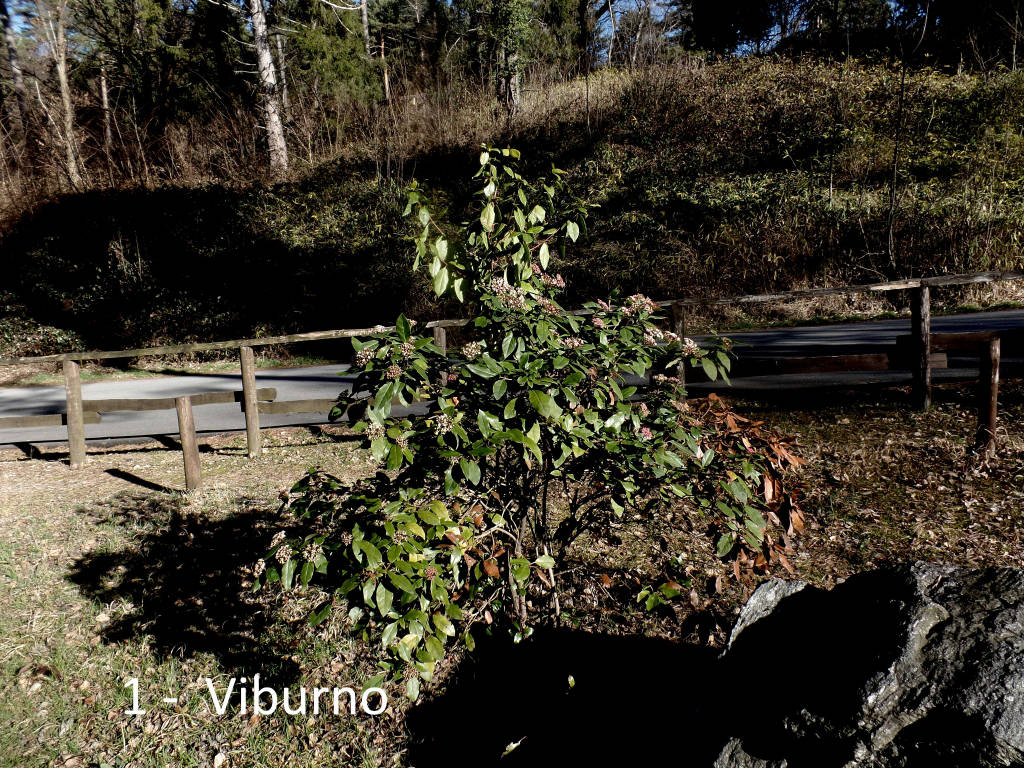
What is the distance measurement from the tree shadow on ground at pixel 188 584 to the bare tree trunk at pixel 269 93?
52.4ft

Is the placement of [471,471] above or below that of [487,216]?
below

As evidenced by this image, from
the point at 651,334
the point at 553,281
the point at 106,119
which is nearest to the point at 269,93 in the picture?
the point at 106,119

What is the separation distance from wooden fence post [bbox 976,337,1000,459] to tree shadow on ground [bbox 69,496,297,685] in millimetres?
5730

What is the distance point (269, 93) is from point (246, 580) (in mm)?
17629

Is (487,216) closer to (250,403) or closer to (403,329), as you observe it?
(403,329)

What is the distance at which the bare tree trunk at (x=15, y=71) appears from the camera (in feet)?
76.1

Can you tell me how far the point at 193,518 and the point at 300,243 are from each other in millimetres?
13424

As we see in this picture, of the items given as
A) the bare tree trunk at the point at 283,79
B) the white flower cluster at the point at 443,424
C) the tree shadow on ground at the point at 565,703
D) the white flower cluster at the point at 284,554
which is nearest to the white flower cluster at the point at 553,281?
the white flower cluster at the point at 443,424

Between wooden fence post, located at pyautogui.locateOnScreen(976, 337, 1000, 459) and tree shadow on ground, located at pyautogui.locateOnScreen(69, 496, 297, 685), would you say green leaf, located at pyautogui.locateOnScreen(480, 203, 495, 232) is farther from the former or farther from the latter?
wooden fence post, located at pyautogui.locateOnScreen(976, 337, 1000, 459)

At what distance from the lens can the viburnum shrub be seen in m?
2.51

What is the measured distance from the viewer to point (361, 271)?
17656mm

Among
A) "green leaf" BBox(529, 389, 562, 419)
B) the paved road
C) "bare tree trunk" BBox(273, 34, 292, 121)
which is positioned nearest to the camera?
"green leaf" BBox(529, 389, 562, 419)

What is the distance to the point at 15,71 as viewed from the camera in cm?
2356

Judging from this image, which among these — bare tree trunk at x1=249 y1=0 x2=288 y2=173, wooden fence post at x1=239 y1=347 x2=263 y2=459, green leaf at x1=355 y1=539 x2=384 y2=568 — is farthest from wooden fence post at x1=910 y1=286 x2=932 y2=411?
bare tree trunk at x1=249 y1=0 x2=288 y2=173
